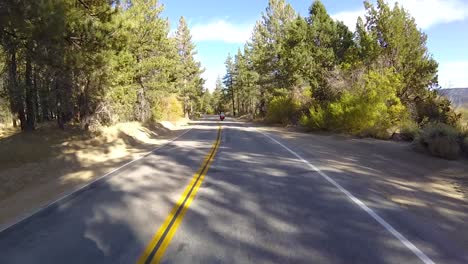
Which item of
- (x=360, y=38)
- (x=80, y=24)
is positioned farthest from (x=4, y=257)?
(x=360, y=38)

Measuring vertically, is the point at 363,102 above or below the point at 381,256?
above

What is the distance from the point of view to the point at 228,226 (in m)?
6.70

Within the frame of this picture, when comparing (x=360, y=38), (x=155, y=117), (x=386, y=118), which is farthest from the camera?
(x=155, y=117)

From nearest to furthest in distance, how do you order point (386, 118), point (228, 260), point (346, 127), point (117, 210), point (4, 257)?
point (228, 260) → point (4, 257) → point (117, 210) → point (386, 118) → point (346, 127)

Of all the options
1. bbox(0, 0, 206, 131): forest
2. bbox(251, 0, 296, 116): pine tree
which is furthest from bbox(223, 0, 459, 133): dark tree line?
bbox(0, 0, 206, 131): forest

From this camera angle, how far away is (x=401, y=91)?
2772 centimetres

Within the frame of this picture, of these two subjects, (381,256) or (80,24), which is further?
(80,24)

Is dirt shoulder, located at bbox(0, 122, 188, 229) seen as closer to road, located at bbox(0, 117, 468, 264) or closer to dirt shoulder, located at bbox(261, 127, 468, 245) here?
road, located at bbox(0, 117, 468, 264)

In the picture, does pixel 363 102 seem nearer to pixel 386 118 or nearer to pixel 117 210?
pixel 386 118

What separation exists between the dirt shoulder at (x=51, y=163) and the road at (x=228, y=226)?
1.04 metres

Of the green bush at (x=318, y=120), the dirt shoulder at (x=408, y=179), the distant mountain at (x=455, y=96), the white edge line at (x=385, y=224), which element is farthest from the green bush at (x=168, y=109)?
the white edge line at (x=385, y=224)

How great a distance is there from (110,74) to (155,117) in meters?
20.3

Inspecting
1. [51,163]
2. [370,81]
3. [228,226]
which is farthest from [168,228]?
[370,81]

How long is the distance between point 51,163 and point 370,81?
18.2 meters
